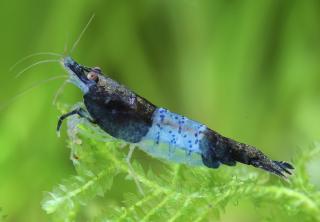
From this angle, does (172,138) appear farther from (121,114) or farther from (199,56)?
(199,56)

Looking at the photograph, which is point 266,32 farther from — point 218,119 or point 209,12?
point 218,119

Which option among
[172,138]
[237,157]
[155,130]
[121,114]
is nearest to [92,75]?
[121,114]

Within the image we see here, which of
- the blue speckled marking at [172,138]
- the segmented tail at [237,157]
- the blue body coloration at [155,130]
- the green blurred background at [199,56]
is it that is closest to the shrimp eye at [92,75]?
the blue body coloration at [155,130]

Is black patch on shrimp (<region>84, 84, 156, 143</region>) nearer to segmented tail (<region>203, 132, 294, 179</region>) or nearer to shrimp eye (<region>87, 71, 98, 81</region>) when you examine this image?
shrimp eye (<region>87, 71, 98, 81</region>)

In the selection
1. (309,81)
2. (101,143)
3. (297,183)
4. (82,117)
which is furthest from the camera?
(309,81)

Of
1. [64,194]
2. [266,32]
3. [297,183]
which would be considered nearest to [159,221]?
[64,194]

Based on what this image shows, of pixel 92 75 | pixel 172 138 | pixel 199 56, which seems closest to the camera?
pixel 172 138
